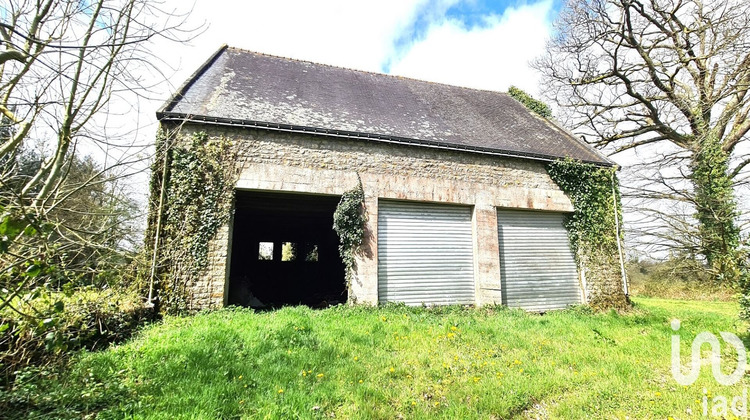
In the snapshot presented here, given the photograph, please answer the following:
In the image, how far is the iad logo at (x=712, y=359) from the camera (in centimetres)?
471

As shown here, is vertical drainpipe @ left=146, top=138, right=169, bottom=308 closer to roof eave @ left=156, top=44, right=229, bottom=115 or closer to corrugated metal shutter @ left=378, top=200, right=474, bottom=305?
roof eave @ left=156, top=44, right=229, bottom=115

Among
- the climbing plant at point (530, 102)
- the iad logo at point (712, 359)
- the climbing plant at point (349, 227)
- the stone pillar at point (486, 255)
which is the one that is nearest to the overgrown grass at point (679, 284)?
the climbing plant at point (530, 102)

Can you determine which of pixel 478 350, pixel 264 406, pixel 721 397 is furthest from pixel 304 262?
pixel 721 397

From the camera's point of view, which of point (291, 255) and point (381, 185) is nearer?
point (381, 185)

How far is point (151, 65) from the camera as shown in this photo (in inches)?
131

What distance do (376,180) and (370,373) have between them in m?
5.01

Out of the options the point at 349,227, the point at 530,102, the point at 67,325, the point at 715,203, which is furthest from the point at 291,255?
the point at 715,203

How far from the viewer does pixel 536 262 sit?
31.4 feet

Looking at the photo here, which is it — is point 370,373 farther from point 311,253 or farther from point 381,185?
point 311,253

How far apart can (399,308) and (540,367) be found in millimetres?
3571

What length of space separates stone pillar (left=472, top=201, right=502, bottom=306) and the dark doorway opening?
13.5 feet

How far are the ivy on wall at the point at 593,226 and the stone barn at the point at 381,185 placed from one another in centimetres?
16

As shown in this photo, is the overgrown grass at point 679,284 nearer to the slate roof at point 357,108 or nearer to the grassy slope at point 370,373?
the slate roof at point 357,108

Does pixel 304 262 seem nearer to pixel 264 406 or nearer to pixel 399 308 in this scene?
pixel 399 308
